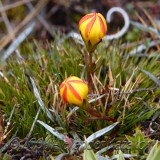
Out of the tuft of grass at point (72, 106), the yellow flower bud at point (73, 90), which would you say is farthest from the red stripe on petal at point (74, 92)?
the tuft of grass at point (72, 106)

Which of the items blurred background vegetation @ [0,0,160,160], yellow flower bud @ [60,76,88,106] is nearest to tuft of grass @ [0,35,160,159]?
blurred background vegetation @ [0,0,160,160]

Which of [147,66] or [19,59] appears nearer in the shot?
[147,66]

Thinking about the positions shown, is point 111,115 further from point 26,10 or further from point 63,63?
point 26,10

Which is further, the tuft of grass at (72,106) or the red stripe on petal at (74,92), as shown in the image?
the tuft of grass at (72,106)

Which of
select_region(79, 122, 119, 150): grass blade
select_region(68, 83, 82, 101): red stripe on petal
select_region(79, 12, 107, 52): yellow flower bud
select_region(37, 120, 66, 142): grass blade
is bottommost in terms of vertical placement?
select_region(79, 122, 119, 150): grass blade

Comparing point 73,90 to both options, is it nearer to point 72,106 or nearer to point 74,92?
point 74,92

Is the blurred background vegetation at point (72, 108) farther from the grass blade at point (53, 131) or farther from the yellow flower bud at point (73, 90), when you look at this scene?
A: the yellow flower bud at point (73, 90)

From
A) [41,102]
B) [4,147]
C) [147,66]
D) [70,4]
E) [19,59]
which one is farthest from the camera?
[70,4]

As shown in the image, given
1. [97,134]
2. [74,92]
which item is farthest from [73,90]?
[97,134]

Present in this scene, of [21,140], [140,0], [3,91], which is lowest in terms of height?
[140,0]

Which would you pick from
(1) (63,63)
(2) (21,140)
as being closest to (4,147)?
(2) (21,140)

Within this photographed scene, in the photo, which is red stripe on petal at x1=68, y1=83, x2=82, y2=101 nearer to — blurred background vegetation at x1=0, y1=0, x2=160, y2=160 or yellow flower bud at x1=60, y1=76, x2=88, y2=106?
yellow flower bud at x1=60, y1=76, x2=88, y2=106
